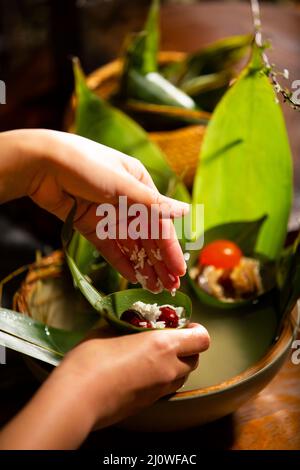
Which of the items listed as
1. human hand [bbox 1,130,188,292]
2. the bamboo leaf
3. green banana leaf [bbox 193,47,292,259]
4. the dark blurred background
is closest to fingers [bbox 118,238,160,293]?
human hand [bbox 1,130,188,292]

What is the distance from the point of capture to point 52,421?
481 mm

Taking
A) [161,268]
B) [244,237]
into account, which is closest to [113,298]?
[161,268]

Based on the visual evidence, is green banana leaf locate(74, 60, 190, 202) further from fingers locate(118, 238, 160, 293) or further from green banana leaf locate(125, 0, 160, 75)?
green banana leaf locate(125, 0, 160, 75)

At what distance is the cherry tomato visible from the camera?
0.81 m

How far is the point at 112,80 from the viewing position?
1261 millimetres

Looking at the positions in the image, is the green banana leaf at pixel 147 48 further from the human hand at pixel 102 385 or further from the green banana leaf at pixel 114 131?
the human hand at pixel 102 385

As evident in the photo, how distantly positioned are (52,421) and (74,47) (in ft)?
3.51

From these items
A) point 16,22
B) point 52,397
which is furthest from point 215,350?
point 16,22

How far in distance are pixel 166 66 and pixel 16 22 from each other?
1.59 metres

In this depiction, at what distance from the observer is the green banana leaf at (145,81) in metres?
→ 1.17

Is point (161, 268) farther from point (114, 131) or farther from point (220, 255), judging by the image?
point (114, 131)

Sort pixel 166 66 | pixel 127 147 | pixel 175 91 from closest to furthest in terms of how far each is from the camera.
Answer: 1. pixel 127 147
2. pixel 175 91
3. pixel 166 66

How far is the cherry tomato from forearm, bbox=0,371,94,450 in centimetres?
35

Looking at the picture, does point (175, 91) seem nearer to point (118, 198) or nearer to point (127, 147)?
point (127, 147)
